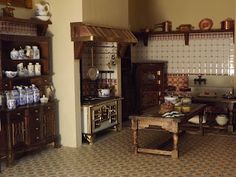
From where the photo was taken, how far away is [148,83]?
8.04 metres

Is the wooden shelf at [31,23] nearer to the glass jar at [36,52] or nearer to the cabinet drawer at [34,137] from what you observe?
the glass jar at [36,52]

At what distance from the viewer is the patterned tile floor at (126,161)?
14.6ft

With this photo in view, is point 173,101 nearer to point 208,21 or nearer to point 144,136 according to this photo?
point 144,136

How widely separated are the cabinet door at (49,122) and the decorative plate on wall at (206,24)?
373 cm

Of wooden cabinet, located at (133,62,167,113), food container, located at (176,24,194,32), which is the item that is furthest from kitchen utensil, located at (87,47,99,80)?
food container, located at (176,24,194,32)

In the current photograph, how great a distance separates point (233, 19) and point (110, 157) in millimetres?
3986

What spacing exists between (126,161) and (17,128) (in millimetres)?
1476

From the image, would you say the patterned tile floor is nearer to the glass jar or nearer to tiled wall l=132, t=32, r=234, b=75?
the glass jar

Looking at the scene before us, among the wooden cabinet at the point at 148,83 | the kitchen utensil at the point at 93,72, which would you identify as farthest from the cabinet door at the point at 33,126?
the wooden cabinet at the point at 148,83

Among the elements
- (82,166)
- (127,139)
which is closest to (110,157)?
(82,166)

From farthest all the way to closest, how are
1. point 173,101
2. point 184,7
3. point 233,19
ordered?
point 184,7
point 233,19
point 173,101

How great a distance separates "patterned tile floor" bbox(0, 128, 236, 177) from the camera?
445 cm

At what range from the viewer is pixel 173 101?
232 inches

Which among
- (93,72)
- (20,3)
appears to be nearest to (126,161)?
(93,72)
